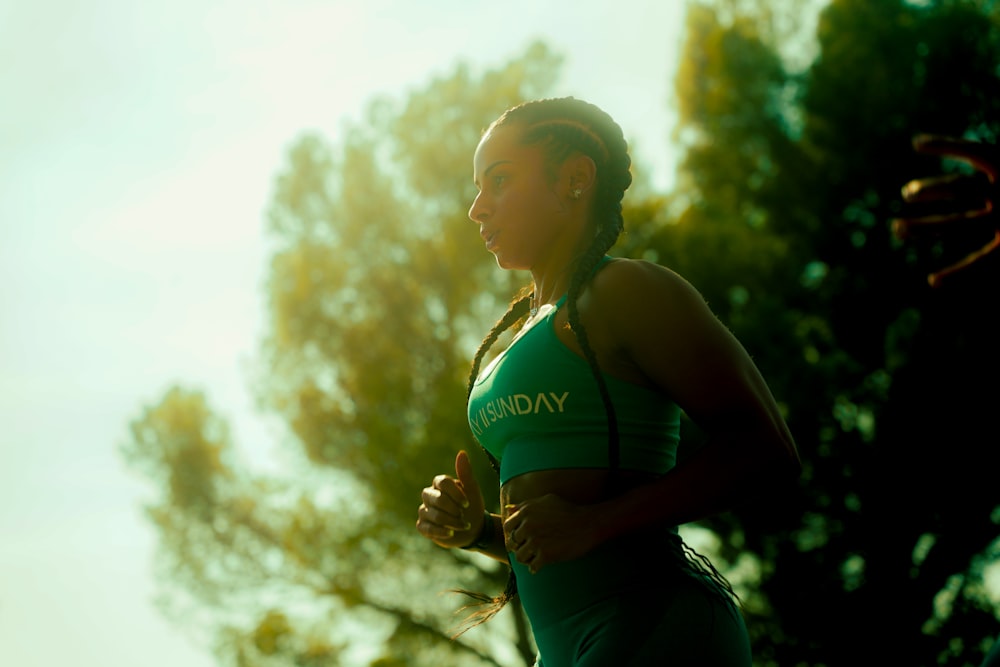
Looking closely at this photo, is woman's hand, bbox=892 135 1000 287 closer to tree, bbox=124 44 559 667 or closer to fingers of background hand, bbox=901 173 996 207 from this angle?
fingers of background hand, bbox=901 173 996 207

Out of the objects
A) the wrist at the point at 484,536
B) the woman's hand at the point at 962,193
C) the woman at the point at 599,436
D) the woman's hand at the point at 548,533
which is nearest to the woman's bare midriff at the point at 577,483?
the woman at the point at 599,436

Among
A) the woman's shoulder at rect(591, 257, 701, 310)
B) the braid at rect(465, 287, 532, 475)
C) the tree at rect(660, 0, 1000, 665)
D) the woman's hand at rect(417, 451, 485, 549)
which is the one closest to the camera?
the woman's shoulder at rect(591, 257, 701, 310)

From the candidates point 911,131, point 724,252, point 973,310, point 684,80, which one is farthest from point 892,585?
point 684,80

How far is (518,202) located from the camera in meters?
1.82

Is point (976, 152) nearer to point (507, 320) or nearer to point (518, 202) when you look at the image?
point (518, 202)

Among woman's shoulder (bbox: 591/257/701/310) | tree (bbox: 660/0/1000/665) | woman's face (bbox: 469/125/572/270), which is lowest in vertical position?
woman's shoulder (bbox: 591/257/701/310)

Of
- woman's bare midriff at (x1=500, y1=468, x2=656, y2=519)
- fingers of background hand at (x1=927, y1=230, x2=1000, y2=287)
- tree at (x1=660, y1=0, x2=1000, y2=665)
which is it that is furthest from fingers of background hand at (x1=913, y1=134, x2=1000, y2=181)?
tree at (x1=660, y1=0, x2=1000, y2=665)

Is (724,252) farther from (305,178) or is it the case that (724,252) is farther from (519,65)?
(305,178)

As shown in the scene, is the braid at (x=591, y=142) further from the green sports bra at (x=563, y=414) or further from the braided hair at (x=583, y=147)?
the green sports bra at (x=563, y=414)

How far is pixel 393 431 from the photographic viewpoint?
45.5 feet

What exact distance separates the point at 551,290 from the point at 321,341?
1507 cm

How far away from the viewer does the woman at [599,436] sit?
1393 mm

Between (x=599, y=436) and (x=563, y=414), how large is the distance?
7 centimetres

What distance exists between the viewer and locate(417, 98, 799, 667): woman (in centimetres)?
139
